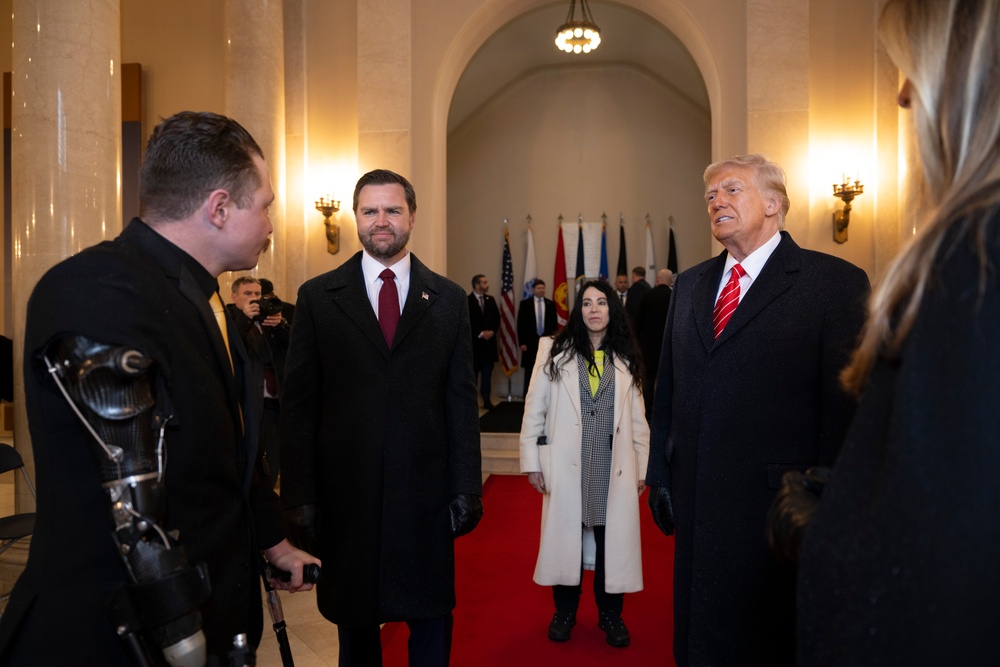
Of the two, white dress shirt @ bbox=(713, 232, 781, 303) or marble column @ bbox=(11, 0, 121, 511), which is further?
marble column @ bbox=(11, 0, 121, 511)

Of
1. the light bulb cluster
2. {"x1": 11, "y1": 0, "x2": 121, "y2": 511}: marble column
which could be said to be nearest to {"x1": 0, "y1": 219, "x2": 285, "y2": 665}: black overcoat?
{"x1": 11, "y1": 0, "x2": 121, "y2": 511}: marble column

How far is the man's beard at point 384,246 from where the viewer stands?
2.43 meters

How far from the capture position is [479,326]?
10016 millimetres

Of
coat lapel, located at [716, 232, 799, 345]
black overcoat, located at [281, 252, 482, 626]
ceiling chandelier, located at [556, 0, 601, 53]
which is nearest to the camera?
coat lapel, located at [716, 232, 799, 345]

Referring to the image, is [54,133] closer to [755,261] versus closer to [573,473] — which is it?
[573,473]

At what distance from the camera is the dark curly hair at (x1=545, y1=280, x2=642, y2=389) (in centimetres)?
350

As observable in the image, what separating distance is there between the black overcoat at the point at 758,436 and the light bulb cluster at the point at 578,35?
7.32m

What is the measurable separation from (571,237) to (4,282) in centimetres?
766

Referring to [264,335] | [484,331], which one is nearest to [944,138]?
[264,335]

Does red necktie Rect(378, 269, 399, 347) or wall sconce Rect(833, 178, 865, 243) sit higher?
wall sconce Rect(833, 178, 865, 243)

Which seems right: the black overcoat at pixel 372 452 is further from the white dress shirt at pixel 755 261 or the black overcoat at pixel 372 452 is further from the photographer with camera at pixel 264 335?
the photographer with camera at pixel 264 335

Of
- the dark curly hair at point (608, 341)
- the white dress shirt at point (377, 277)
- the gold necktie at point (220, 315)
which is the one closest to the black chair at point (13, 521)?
the white dress shirt at point (377, 277)

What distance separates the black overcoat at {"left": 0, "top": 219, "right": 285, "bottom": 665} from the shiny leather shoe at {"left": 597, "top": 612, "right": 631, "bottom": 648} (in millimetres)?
2272

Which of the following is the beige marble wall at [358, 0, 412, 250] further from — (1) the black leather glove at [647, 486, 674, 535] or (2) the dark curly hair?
(1) the black leather glove at [647, 486, 674, 535]
